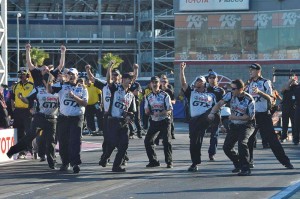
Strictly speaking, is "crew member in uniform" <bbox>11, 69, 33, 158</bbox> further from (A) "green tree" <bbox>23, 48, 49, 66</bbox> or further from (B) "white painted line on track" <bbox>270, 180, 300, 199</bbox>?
(A) "green tree" <bbox>23, 48, 49, 66</bbox>

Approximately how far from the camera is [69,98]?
1525 cm

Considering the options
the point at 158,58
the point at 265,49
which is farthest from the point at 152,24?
the point at 265,49

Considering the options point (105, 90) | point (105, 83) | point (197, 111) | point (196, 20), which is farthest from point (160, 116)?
point (196, 20)

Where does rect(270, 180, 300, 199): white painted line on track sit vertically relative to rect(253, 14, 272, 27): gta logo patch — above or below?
below

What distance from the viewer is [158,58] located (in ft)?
217

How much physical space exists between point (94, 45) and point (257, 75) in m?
52.2

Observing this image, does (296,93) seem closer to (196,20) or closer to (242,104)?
(242,104)

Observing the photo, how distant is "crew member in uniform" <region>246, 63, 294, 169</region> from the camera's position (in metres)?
15.6

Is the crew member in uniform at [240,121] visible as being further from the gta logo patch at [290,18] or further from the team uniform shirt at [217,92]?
the gta logo patch at [290,18]

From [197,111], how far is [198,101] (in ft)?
0.74

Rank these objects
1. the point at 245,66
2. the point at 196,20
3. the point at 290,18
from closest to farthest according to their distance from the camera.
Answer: the point at 290,18 → the point at 245,66 → the point at 196,20

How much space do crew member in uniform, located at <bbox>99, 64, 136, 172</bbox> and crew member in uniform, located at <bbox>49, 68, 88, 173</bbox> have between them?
0.55 meters

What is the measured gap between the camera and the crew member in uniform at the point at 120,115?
15266 mm

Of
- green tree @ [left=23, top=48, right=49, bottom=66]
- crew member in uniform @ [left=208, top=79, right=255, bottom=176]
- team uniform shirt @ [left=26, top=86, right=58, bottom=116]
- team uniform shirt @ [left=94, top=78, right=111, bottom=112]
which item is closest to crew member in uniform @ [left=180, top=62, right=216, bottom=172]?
crew member in uniform @ [left=208, top=79, right=255, bottom=176]
